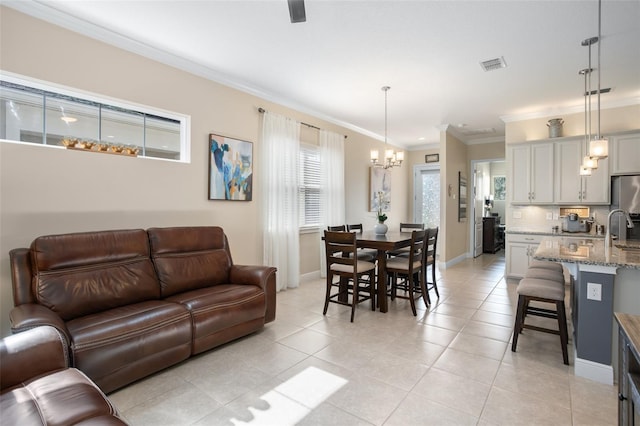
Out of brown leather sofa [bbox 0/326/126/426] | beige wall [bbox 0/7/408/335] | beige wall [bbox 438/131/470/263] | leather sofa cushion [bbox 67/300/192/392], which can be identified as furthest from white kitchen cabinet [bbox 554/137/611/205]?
brown leather sofa [bbox 0/326/126/426]

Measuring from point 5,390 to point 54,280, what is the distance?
1.11 m

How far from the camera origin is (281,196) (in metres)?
4.55

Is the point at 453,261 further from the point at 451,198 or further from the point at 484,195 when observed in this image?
the point at 484,195

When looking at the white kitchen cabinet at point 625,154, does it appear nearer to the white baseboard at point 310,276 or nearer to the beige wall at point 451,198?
the beige wall at point 451,198

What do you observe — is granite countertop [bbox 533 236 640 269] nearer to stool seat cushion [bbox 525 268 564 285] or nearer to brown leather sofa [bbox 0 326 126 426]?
stool seat cushion [bbox 525 268 564 285]

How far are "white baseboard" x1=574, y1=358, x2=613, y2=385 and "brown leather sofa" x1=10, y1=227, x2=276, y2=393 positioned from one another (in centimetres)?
255

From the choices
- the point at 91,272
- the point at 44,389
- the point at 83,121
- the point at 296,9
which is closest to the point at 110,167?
the point at 83,121

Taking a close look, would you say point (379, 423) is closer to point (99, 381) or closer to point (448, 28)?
point (99, 381)

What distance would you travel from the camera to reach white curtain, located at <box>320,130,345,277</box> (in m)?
5.36

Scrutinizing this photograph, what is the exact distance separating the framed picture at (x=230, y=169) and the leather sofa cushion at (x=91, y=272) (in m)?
1.14

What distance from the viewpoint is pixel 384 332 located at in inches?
123

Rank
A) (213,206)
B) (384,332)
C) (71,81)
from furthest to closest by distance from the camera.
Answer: (213,206) < (384,332) < (71,81)

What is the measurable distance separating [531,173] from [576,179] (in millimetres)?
595

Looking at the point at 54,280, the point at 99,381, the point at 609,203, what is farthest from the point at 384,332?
the point at 609,203
